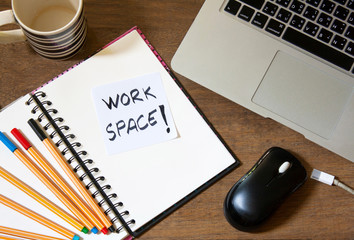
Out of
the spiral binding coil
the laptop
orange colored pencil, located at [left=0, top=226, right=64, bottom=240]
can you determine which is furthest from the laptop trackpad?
orange colored pencil, located at [left=0, top=226, right=64, bottom=240]

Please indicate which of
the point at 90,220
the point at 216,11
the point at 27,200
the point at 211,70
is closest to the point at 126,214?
the point at 90,220

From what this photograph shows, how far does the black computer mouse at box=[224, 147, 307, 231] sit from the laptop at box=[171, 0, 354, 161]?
7 cm

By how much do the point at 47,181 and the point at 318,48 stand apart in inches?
20.7

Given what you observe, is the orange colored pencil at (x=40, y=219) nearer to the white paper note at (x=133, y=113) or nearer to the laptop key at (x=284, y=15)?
the white paper note at (x=133, y=113)

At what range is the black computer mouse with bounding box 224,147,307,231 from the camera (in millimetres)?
640

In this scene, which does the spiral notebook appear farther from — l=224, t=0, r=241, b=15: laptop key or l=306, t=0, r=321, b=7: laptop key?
l=306, t=0, r=321, b=7: laptop key

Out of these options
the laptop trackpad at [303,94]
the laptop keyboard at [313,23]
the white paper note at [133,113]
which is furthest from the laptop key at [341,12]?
the white paper note at [133,113]

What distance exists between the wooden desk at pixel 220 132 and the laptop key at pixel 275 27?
141 mm

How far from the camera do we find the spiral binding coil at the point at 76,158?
2.18ft

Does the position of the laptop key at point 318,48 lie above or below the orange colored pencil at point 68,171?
above

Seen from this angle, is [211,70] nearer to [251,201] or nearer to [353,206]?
[251,201]

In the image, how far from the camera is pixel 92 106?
69 cm

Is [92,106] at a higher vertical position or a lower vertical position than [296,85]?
lower

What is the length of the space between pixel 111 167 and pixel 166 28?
278 mm
